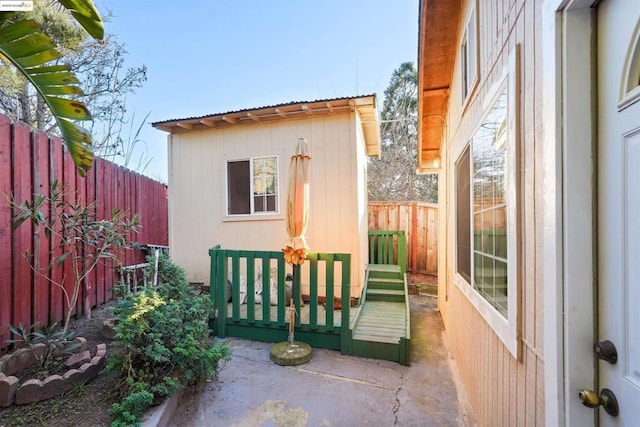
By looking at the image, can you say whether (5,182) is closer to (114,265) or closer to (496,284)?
(114,265)

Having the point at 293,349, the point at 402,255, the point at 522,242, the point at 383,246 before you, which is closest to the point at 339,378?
the point at 293,349

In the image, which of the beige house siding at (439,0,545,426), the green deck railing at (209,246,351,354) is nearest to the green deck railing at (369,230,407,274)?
the green deck railing at (209,246,351,354)

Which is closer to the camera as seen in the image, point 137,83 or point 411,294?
point 411,294

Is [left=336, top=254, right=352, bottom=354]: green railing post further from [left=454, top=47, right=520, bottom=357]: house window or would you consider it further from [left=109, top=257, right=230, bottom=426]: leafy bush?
[left=109, top=257, right=230, bottom=426]: leafy bush

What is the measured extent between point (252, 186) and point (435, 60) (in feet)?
12.7

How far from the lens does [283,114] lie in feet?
17.4

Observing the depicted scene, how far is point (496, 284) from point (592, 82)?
4.53 ft

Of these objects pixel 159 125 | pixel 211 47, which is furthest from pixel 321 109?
pixel 211 47

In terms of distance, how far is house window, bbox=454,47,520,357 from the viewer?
159 centimetres

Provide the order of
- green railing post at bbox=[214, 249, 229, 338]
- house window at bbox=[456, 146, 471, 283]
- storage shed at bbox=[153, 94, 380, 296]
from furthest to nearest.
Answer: storage shed at bbox=[153, 94, 380, 296], green railing post at bbox=[214, 249, 229, 338], house window at bbox=[456, 146, 471, 283]

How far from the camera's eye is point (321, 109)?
5.10 metres

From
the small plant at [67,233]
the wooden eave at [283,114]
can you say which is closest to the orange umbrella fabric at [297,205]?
the wooden eave at [283,114]

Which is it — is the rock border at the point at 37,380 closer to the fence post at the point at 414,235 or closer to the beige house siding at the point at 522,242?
the beige house siding at the point at 522,242

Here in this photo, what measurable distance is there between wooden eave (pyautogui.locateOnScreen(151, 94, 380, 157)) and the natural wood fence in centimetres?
Result: 291
